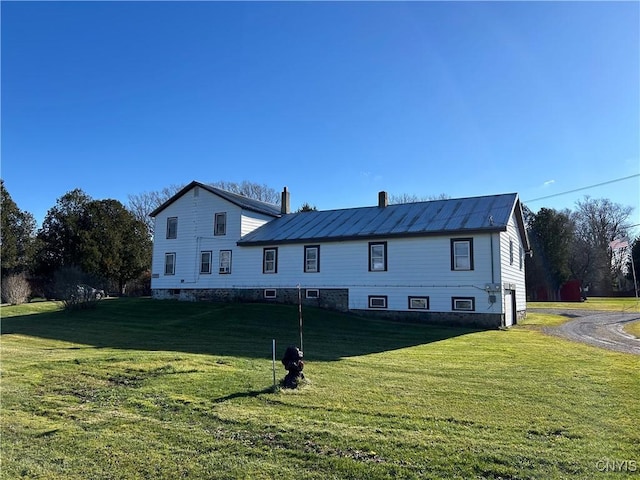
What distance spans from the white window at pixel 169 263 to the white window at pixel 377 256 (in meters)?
13.5

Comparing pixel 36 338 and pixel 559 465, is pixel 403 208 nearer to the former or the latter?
pixel 36 338

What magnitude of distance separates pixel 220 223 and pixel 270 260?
450 cm

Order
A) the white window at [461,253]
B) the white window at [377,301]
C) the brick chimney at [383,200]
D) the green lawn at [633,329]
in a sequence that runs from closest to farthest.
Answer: the green lawn at [633,329]
the white window at [461,253]
the white window at [377,301]
the brick chimney at [383,200]

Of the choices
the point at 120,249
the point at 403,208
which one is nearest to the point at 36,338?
the point at 403,208

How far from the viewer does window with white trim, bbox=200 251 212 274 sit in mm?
27328

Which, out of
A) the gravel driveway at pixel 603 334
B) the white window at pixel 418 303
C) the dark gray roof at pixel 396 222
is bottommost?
the gravel driveway at pixel 603 334

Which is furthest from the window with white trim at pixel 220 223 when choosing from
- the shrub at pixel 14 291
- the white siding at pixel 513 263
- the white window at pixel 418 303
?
the white siding at pixel 513 263

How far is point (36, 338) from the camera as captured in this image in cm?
1485

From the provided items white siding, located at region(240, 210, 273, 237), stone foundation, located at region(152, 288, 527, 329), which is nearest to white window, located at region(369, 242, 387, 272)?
stone foundation, located at region(152, 288, 527, 329)

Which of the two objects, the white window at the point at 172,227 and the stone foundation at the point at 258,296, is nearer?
the stone foundation at the point at 258,296

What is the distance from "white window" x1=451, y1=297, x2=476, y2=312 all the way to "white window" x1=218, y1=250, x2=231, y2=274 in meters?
13.3

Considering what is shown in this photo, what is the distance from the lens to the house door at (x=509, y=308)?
20203mm

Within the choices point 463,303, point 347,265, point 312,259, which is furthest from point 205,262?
point 463,303

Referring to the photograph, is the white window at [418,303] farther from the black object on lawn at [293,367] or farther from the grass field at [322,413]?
the black object on lawn at [293,367]
